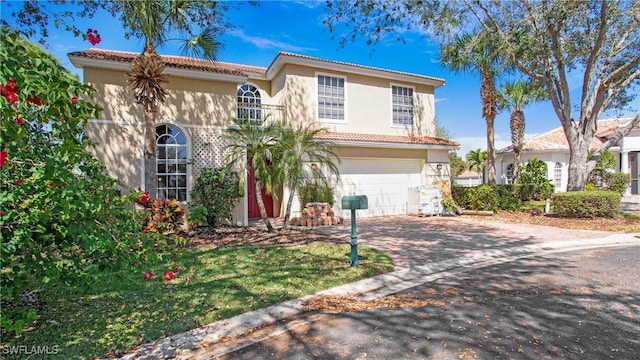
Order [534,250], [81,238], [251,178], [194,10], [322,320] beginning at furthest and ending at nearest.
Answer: [251,178], [194,10], [534,250], [322,320], [81,238]

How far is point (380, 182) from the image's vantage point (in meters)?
15.1

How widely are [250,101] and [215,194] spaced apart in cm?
586

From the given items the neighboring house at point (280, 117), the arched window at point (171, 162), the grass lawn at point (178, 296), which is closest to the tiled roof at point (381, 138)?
the neighboring house at point (280, 117)

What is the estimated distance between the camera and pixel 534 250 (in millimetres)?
8055

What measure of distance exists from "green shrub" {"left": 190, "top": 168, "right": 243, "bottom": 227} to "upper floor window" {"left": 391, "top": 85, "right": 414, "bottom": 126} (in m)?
9.10

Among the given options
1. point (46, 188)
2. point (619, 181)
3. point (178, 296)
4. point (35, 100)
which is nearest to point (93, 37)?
point (35, 100)

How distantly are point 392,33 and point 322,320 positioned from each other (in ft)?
29.5

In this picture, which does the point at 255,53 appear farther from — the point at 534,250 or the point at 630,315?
the point at 630,315

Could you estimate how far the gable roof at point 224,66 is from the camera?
1025 centimetres

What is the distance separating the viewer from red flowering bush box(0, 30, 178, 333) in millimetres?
2148

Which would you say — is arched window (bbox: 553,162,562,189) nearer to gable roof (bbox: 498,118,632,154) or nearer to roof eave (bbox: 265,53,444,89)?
gable roof (bbox: 498,118,632,154)

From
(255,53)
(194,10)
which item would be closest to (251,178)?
(255,53)

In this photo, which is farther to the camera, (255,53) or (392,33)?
(255,53)

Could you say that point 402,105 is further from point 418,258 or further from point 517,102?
point 418,258
